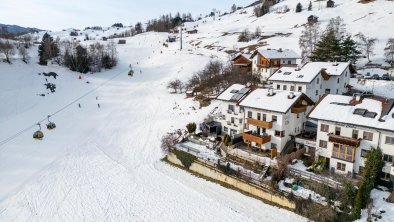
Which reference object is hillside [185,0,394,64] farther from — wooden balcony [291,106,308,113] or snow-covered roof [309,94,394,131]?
snow-covered roof [309,94,394,131]

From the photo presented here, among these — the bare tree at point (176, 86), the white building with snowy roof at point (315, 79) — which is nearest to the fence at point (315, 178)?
the white building with snowy roof at point (315, 79)

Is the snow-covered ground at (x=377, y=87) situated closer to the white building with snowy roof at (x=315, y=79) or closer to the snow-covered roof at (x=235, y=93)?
Result: the white building with snowy roof at (x=315, y=79)

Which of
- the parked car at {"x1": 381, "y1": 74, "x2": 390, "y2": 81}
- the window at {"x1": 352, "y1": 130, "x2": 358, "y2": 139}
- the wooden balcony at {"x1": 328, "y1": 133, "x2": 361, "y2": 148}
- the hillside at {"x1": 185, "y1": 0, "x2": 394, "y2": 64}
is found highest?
the hillside at {"x1": 185, "y1": 0, "x2": 394, "y2": 64}

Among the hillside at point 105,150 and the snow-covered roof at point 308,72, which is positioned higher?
the snow-covered roof at point 308,72

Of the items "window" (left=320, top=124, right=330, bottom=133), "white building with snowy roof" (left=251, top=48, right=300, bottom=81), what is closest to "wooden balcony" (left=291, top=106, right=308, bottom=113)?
"window" (left=320, top=124, right=330, bottom=133)

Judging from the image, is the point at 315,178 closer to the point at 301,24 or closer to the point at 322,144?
the point at 322,144

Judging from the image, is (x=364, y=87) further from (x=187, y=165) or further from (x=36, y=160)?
(x=36, y=160)

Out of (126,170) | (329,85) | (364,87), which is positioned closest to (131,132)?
(126,170)
